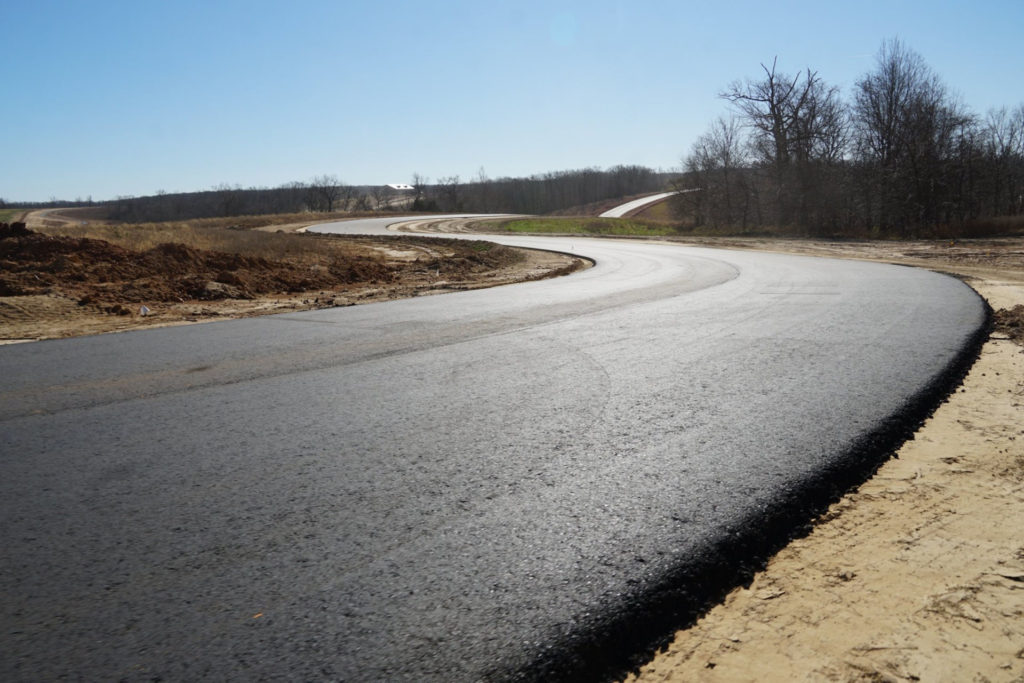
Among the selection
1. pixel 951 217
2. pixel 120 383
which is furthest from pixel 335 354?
pixel 951 217

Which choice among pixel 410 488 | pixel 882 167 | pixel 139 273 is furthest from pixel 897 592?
pixel 882 167

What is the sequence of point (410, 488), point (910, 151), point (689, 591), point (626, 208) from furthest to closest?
point (626, 208) → point (910, 151) → point (410, 488) → point (689, 591)

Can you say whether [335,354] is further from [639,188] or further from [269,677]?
[639,188]

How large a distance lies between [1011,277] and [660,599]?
48.5 feet

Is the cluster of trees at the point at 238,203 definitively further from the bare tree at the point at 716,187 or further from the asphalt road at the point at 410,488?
the asphalt road at the point at 410,488

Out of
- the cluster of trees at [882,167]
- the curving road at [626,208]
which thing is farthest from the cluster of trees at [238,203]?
the cluster of trees at [882,167]

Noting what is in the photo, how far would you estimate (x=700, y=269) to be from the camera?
579 inches

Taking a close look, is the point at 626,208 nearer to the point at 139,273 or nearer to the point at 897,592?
the point at 139,273

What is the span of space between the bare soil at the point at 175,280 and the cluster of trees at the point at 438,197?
7178 cm

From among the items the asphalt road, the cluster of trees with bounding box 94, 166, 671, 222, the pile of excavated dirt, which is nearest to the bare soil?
the pile of excavated dirt

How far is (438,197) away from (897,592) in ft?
303

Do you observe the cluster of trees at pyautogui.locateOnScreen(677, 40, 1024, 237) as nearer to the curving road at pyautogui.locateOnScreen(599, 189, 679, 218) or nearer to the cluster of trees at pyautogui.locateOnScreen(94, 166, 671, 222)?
the curving road at pyautogui.locateOnScreen(599, 189, 679, 218)

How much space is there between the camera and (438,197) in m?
91.1

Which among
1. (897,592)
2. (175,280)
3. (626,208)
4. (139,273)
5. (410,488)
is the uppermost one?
(626,208)
